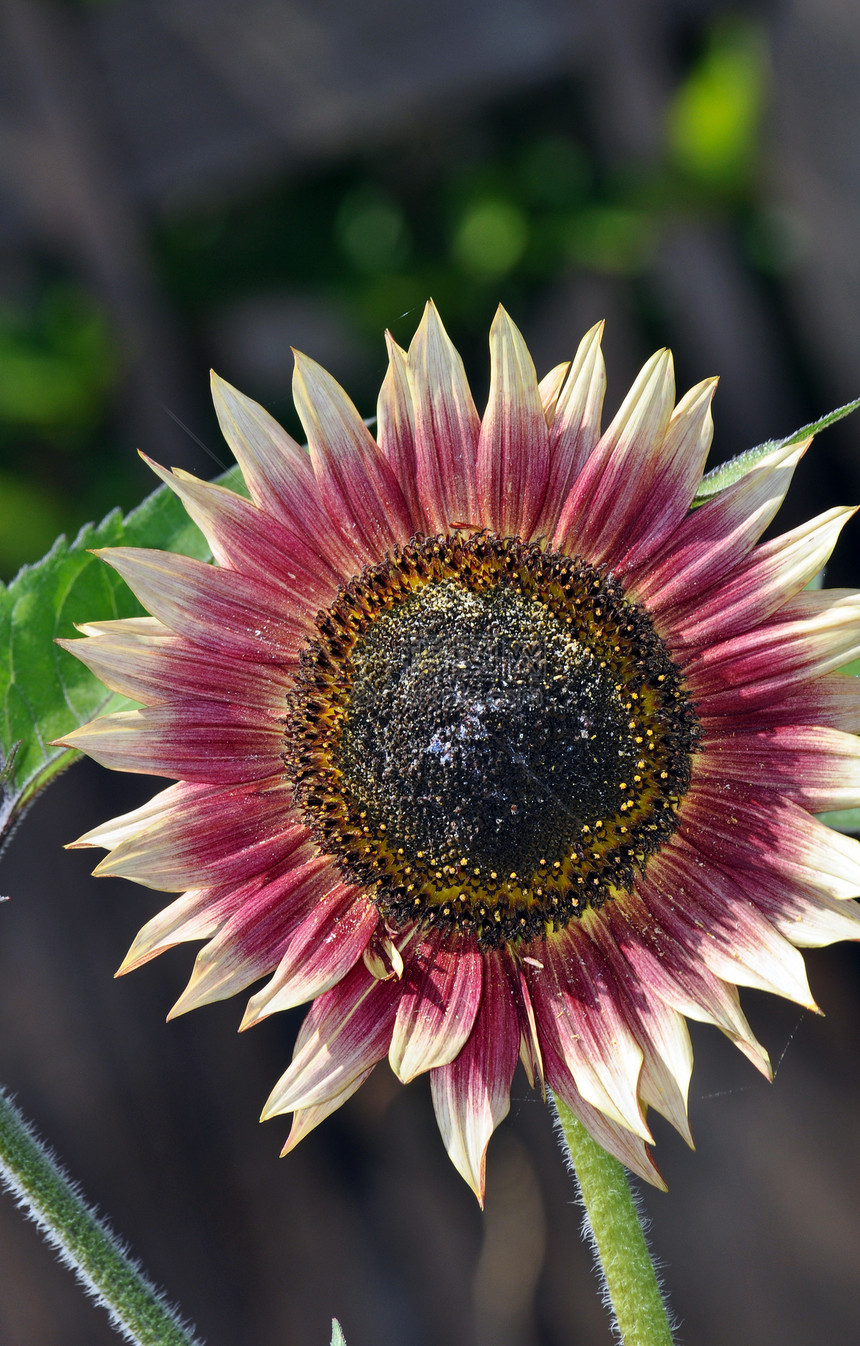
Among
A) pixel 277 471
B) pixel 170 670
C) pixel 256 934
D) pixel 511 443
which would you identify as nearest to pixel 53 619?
pixel 170 670

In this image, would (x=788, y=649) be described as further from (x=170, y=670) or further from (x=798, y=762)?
(x=170, y=670)

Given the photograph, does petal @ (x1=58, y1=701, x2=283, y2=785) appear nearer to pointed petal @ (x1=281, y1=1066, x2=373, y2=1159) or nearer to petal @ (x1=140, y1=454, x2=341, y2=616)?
petal @ (x1=140, y1=454, x2=341, y2=616)

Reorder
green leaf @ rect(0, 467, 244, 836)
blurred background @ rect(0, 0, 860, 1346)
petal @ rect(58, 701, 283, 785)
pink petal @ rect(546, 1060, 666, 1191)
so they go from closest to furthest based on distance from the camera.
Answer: pink petal @ rect(546, 1060, 666, 1191) → petal @ rect(58, 701, 283, 785) → green leaf @ rect(0, 467, 244, 836) → blurred background @ rect(0, 0, 860, 1346)

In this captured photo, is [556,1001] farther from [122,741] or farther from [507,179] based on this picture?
[507,179]

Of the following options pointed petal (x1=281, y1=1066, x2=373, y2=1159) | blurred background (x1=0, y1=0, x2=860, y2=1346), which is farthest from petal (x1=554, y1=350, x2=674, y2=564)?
blurred background (x1=0, y1=0, x2=860, y2=1346)

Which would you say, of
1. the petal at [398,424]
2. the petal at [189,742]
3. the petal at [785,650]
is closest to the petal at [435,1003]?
the petal at [189,742]

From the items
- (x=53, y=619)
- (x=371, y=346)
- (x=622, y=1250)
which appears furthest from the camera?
(x=371, y=346)
